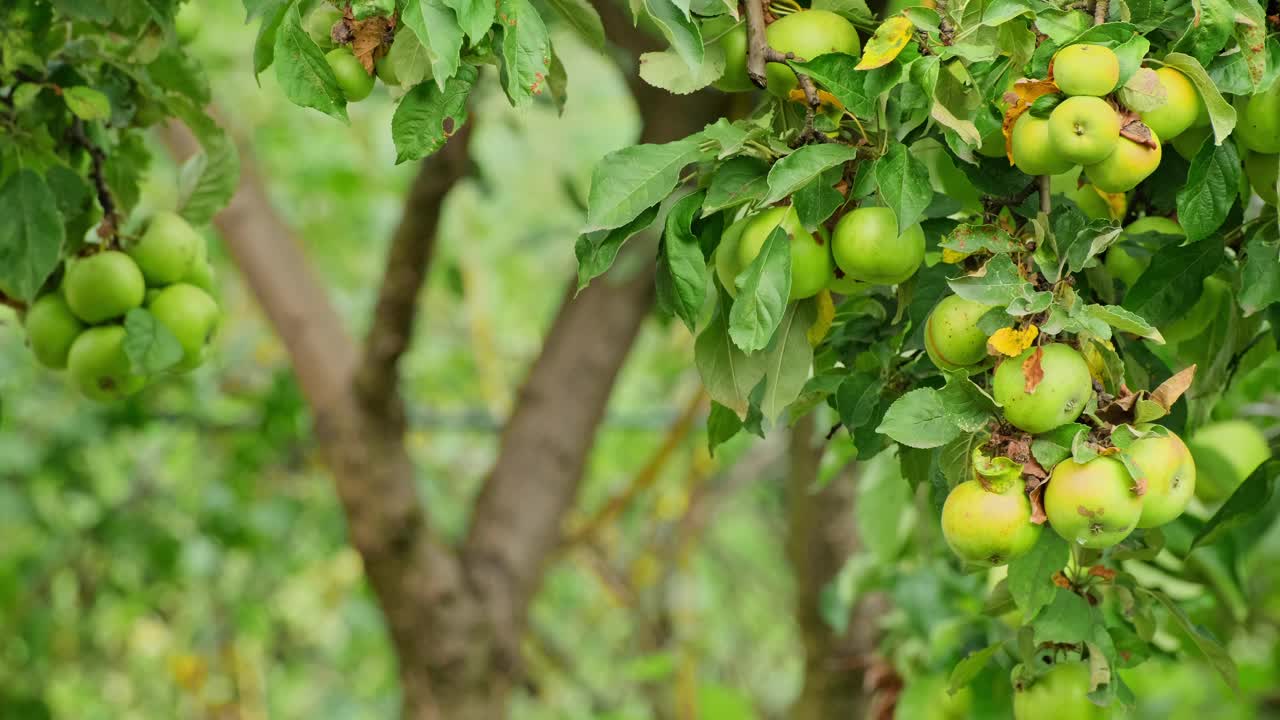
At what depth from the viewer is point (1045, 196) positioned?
1.83 ft

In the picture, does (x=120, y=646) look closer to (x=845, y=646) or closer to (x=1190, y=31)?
(x=845, y=646)

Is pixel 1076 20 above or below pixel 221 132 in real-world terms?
above

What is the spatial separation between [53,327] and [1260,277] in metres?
0.67

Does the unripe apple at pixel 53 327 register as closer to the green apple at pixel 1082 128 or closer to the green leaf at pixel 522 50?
the green leaf at pixel 522 50

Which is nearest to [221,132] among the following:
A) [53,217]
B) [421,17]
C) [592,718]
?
[53,217]

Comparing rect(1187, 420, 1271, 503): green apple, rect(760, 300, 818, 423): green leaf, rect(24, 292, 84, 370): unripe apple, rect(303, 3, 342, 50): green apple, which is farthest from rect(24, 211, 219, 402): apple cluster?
rect(1187, 420, 1271, 503): green apple

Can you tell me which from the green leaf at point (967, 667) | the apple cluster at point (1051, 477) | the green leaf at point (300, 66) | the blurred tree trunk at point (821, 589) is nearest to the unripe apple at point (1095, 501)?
the apple cluster at point (1051, 477)

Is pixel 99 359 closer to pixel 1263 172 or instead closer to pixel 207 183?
pixel 207 183

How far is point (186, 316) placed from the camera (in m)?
0.81

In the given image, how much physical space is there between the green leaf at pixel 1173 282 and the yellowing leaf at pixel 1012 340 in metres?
0.13

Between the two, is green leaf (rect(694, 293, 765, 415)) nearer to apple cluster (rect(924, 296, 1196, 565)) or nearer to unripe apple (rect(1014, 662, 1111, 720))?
apple cluster (rect(924, 296, 1196, 565))

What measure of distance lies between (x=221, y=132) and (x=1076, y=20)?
0.54 m

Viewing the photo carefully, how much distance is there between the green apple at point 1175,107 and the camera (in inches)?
20.8

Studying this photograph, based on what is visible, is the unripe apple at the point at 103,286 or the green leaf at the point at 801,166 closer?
the green leaf at the point at 801,166
